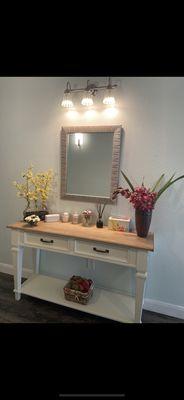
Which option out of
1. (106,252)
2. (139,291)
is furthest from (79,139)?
(139,291)

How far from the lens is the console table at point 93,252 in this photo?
4.81 feet

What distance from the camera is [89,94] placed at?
1736 millimetres

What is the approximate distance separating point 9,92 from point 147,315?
265 centimetres

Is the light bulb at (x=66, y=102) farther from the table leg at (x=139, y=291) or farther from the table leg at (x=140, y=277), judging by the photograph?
the table leg at (x=139, y=291)

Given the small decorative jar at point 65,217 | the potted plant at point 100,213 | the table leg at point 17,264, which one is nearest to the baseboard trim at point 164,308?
the potted plant at point 100,213

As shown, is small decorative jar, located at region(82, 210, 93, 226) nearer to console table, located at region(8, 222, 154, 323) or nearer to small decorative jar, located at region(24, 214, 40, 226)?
console table, located at region(8, 222, 154, 323)

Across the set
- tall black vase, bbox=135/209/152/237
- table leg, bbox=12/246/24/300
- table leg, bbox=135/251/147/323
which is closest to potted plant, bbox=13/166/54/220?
table leg, bbox=12/246/24/300

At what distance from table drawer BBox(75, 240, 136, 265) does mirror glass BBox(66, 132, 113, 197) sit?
518 mm

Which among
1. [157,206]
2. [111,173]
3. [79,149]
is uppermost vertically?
[79,149]

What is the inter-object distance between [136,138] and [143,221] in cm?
73
